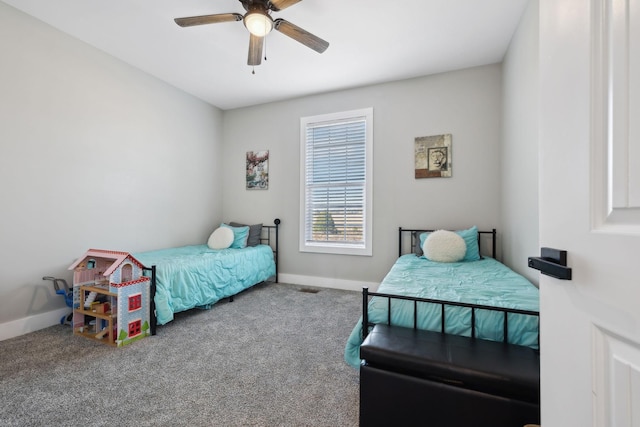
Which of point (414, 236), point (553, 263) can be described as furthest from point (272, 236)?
point (553, 263)

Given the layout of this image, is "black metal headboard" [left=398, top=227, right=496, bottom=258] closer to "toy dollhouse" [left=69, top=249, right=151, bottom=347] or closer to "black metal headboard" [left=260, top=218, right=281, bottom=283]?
"black metal headboard" [left=260, top=218, right=281, bottom=283]

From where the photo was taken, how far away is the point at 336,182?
3.78 m

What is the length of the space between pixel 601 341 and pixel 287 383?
160 cm

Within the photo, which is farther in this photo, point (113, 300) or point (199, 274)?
point (199, 274)

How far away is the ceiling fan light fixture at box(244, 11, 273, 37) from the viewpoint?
1970 millimetres

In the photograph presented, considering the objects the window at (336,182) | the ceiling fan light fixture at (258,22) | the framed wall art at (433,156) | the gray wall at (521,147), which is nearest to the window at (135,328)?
the window at (336,182)

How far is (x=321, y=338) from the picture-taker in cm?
223

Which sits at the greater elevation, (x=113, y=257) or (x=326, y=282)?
(x=113, y=257)

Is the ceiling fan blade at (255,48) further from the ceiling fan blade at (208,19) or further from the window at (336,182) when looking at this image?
the window at (336,182)

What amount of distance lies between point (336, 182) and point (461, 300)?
100 inches

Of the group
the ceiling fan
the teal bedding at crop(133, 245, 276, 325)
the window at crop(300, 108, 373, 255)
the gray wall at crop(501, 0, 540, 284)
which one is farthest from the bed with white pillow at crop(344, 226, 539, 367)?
the ceiling fan

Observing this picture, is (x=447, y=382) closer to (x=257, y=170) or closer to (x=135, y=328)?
(x=135, y=328)

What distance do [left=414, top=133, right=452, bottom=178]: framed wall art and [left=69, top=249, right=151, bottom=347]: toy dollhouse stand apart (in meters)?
3.14

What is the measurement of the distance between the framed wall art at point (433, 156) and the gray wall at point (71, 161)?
3.20 m
